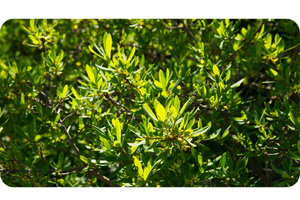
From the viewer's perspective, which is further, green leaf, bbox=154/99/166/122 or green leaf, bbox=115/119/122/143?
green leaf, bbox=115/119/122/143

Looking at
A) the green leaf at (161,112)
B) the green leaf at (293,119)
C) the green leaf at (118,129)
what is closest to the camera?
the green leaf at (161,112)

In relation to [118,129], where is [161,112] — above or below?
above

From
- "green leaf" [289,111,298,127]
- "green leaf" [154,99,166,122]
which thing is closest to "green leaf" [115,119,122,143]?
"green leaf" [154,99,166,122]

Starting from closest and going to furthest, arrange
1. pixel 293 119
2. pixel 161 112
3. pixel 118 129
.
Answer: pixel 161 112
pixel 118 129
pixel 293 119

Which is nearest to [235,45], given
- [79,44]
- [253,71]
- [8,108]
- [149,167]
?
[253,71]

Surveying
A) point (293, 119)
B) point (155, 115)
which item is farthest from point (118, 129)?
point (293, 119)

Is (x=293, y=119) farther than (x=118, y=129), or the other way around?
(x=293, y=119)

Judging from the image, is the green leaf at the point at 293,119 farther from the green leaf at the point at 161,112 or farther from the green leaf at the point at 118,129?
the green leaf at the point at 118,129

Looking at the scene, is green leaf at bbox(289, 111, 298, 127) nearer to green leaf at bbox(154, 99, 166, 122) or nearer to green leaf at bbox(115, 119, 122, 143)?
green leaf at bbox(154, 99, 166, 122)

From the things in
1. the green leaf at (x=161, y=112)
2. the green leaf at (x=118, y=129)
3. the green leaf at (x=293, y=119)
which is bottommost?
the green leaf at (x=293, y=119)

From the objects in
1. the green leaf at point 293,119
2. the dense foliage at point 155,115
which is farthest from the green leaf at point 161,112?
the green leaf at point 293,119

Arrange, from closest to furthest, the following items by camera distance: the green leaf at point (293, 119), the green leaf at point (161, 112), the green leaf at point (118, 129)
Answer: the green leaf at point (161, 112)
the green leaf at point (118, 129)
the green leaf at point (293, 119)

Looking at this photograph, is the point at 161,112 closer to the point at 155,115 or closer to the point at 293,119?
the point at 155,115

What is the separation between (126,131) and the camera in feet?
4.25
